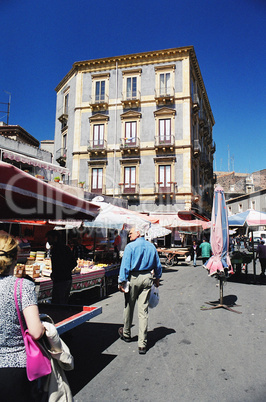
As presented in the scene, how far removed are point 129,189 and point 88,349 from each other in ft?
74.9

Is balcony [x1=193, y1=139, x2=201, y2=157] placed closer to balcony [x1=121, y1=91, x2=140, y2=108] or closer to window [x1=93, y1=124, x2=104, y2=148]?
balcony [x1=121, y1=91, x2=140, y2=108]

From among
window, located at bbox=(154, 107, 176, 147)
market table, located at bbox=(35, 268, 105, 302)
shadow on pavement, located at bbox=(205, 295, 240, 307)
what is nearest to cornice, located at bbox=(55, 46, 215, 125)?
window, located at bbox=(154, 107, 176, 147)

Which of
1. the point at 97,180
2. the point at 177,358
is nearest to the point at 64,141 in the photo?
the point at 97,180

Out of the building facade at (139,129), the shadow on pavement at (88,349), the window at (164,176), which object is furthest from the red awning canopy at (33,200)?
the window at (164,176)

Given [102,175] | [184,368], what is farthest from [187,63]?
[184,368]

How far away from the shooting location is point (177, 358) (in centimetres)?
426

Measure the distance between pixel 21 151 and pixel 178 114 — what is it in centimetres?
1429

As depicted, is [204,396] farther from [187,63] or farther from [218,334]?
[187,63]

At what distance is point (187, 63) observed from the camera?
27.1 m

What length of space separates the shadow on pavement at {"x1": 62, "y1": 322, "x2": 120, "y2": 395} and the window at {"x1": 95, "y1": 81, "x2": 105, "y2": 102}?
26174 mm

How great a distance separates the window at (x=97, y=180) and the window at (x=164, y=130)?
6.52 m

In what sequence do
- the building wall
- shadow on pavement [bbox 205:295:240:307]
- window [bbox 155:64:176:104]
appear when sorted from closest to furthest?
1. shadow on pavement [bbox 205:295:240:307]
2. window [bbox 155:64:176:104]
3. the building wall

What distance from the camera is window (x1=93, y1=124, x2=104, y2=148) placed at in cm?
2847

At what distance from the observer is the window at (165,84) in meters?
27.4
